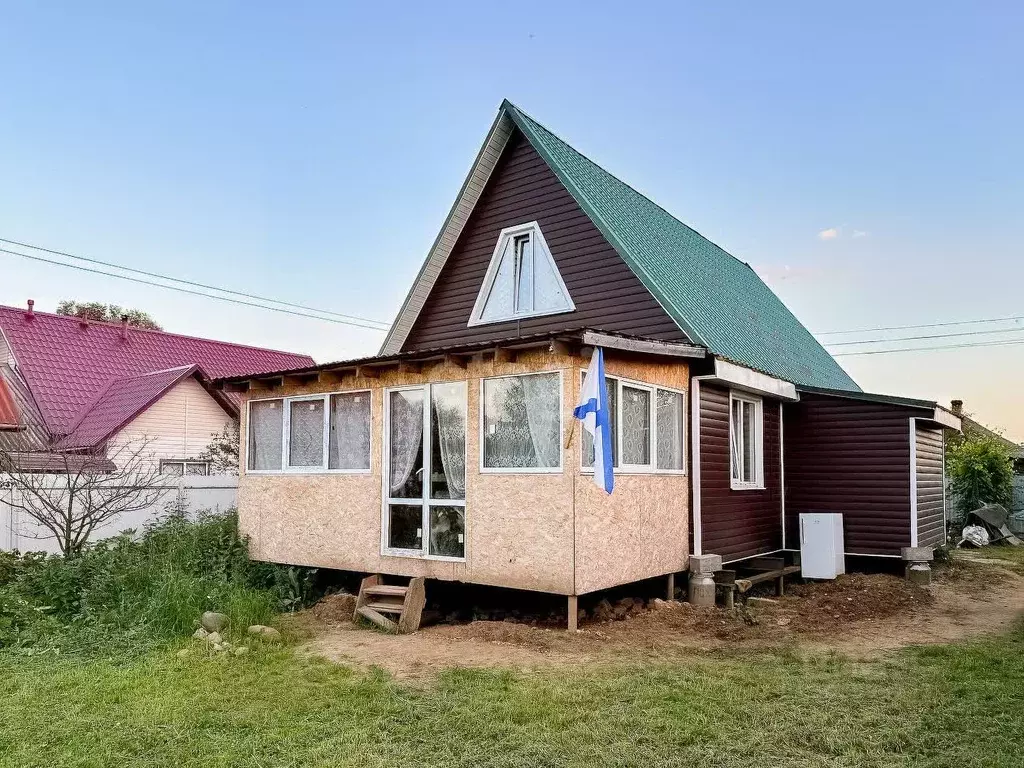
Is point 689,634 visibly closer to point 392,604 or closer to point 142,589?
point 392,604

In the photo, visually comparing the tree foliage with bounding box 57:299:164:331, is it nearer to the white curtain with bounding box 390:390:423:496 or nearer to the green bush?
the green bush

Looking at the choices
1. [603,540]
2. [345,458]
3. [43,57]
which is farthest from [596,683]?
[43,57]

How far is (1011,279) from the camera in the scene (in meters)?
18.0

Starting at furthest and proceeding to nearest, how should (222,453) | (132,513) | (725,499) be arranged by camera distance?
(222,453) → (132,513) → (725,499)

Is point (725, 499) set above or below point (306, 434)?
below

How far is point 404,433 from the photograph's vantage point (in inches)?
402

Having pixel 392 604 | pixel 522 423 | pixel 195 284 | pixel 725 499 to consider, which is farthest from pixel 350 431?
pixel 195 284

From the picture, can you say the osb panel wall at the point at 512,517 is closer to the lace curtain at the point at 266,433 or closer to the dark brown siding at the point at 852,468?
the lace curtain at the point at 266,433

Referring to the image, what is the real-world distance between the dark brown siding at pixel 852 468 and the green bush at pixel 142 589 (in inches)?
314

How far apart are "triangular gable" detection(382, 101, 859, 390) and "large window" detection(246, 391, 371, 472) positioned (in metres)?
3.47

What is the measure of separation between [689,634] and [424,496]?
3.43 meters

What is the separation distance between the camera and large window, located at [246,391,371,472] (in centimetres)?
1077

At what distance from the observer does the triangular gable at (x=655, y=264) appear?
1226cm

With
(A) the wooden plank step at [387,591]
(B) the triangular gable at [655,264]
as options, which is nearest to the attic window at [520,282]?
(B) the triangular gable at [655,264]
